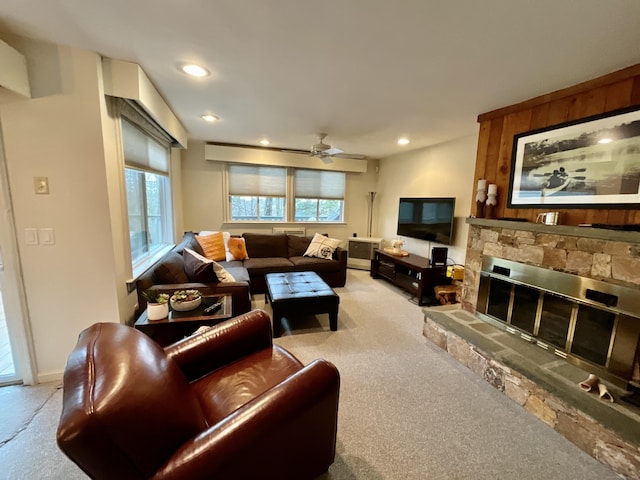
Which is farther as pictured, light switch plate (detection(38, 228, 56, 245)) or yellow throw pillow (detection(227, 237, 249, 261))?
yellow throw pillow (detection(227, 237, 249, 261))

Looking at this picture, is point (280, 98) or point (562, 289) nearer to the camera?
point (562, 289)

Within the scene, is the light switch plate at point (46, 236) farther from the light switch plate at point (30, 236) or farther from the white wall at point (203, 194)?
the white wall at point (203, 194)

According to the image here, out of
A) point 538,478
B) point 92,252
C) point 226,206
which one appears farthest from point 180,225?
point 538,478

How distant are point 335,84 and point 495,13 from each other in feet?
3.75

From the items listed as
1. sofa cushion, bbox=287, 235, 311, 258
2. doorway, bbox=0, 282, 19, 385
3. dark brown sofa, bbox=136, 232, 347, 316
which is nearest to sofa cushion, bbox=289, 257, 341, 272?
dark brown sofa, bbox=136, 232, 347, 316

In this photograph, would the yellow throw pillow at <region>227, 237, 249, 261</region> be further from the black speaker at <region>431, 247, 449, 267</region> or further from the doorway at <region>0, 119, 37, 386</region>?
the black speaker at <region>431, 247, 449, 267</region>

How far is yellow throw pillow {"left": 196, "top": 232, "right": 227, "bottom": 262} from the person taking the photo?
3.96m

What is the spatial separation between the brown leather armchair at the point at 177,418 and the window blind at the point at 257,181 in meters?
3.95

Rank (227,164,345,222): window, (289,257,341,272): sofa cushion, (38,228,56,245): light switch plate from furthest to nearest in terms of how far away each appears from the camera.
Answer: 1. (227,164,345,222): window
2. (289,257,341,272): sofa cushion
3. (38,228,56,245): light switch plate

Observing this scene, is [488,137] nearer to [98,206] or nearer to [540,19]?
[540,19]

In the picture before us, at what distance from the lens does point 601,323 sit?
1.87m

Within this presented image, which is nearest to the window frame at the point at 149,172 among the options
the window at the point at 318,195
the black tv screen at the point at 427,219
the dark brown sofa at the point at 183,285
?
the dark brown sofa at the point at 183,285

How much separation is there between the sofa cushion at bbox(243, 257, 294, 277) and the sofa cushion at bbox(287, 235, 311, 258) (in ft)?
1.27

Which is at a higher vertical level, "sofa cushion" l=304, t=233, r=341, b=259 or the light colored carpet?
"sofa cushion" l=304, t=233, r=341, b=259
